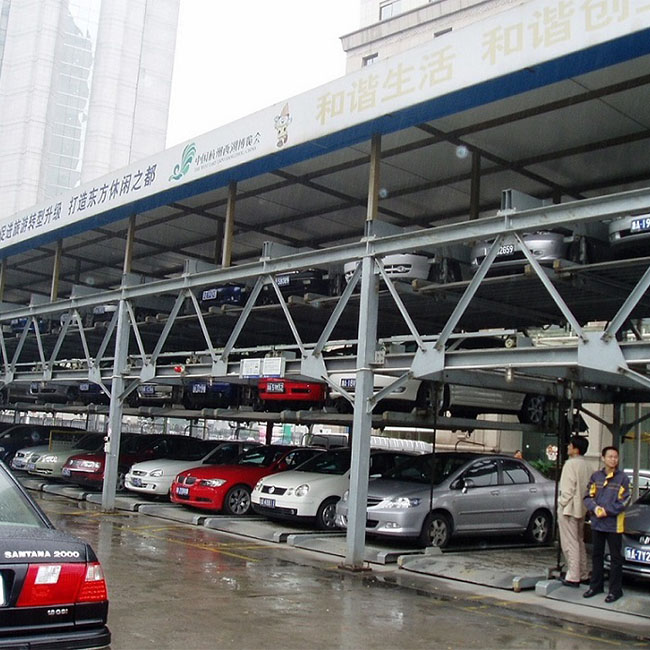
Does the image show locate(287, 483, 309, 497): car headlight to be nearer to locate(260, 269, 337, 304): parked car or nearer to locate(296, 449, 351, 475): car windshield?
locate(296, 449, 351, 475): car windshield

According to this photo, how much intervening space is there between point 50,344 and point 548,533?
17.2 metres

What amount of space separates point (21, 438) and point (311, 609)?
18.5 m

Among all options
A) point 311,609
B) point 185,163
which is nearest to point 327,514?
point 311,609

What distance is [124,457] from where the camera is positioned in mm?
18703

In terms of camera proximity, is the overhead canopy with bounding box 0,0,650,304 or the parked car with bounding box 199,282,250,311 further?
the parked car with bounding box 199,282,250,311

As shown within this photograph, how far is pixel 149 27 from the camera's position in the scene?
9944cm

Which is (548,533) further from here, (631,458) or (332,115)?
(631,458)

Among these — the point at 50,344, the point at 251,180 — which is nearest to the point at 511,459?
the point at 251,180

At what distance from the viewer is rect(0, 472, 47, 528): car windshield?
14.8 feet

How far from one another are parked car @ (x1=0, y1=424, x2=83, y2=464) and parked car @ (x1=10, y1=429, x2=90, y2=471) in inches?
42.4

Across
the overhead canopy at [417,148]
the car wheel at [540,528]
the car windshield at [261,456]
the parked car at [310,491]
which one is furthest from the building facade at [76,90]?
the car wheel at [540,528]

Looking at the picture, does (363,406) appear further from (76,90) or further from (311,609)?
(76,90)

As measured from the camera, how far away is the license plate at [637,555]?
8.70m

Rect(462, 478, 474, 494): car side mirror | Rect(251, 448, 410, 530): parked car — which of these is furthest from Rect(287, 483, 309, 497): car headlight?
Rect(462, 478, 474, 494): car side mirror
